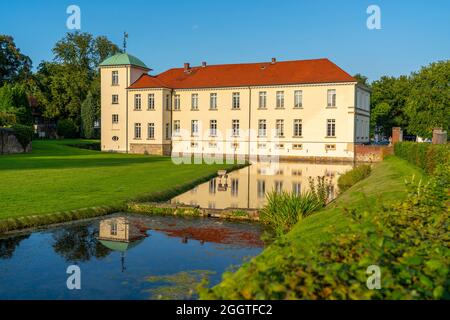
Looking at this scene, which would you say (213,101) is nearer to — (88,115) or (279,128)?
(279,128)

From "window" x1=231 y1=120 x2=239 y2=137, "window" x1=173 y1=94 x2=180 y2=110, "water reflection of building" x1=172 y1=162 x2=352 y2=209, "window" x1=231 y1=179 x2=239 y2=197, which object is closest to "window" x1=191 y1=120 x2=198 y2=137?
"window" x1=173 y1=94 x2=180 y2=110

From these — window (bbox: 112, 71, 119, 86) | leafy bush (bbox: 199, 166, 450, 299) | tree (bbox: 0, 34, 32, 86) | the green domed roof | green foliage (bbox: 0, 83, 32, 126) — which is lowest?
leafy bush (bbox: 199, 166, 450, 299)

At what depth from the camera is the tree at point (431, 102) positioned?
54.5m

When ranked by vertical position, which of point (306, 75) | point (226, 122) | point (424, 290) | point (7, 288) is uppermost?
point (306, 75)

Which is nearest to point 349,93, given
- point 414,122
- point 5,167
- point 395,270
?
point 414,122

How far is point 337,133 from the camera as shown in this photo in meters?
41.6

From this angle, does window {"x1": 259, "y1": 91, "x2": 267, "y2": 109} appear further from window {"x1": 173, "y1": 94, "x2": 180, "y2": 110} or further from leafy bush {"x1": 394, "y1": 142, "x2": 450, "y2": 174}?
leafy bush {"x1": 394, "y1": 142, "x2": 450, "y2": 174}

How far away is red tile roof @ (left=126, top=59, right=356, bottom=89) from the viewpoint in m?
42.8

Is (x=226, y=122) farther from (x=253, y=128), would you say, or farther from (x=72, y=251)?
(x=72, y=251)

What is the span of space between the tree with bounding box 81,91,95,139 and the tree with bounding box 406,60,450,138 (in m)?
40.2

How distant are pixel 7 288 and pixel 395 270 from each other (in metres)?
6.47

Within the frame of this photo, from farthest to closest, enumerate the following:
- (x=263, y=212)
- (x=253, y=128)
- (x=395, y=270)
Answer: (x=253, y=128) → (x=263, y=212) → (x=395, y=270)

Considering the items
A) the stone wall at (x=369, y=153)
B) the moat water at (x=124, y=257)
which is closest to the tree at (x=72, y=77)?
the stone wall at (x=369, y=153)

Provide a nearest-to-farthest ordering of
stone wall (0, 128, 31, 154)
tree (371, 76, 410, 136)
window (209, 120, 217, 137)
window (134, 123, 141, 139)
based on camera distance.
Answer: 1. stone wall (0, 128, 31, 154)
2. window (209, 120, 217, 137)
3. window (134, 123, 141, 139)
4. tree (371, 76, 410, 136)
